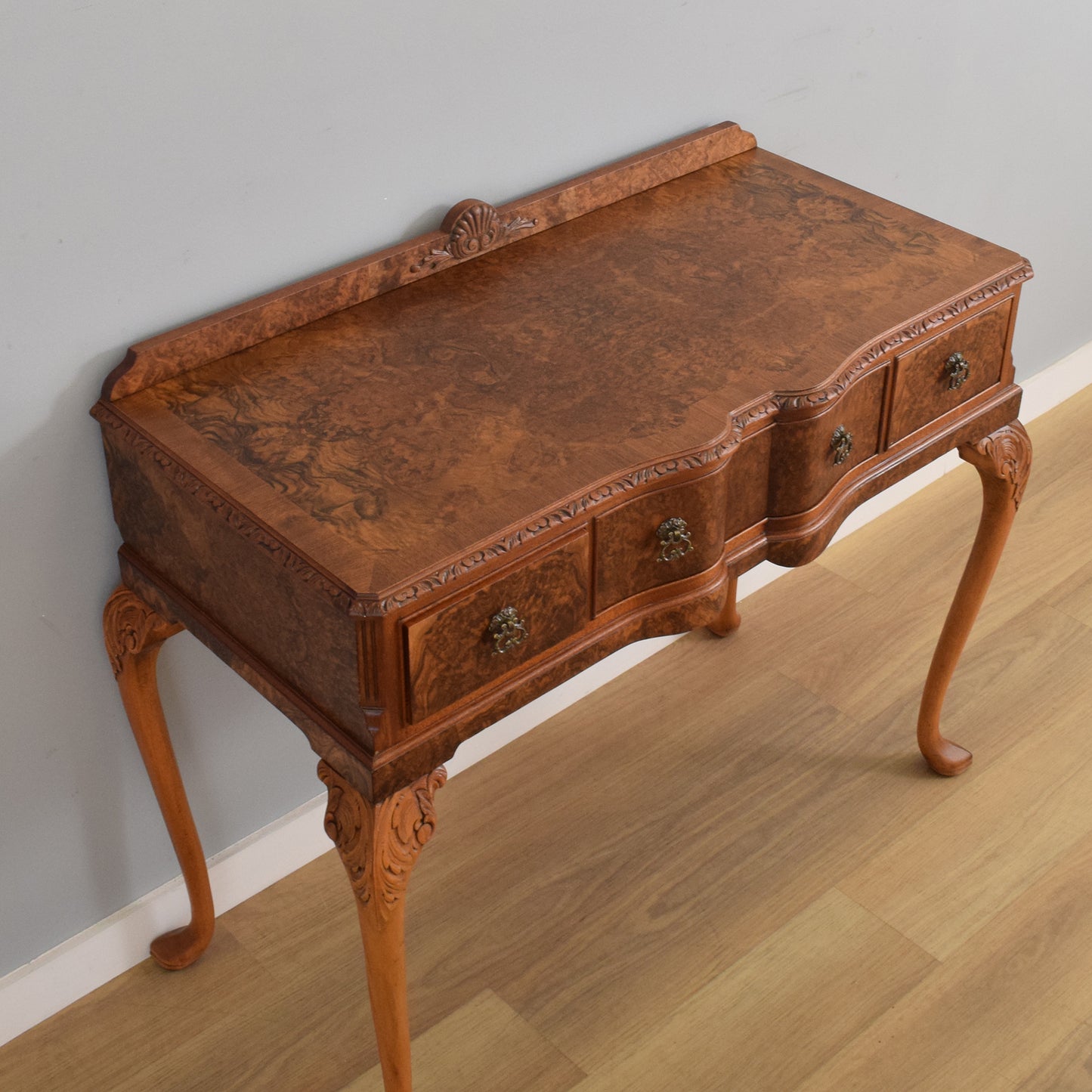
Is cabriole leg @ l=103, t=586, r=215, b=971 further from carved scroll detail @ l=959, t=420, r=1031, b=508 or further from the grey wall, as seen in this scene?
carved scroll detail @ l=959, t=420, r=1031, b=508

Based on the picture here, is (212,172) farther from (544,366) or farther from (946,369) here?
(946,369)

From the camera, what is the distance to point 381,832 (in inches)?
60.6

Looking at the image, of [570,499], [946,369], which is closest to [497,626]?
[570,499]

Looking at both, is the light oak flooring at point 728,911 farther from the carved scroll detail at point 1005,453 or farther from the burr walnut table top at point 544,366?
the burr walnut table top at point 544,366

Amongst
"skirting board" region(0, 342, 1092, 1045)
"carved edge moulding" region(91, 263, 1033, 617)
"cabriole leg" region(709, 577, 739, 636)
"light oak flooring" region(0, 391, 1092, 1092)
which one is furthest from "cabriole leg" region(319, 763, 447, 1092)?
"cabriole leg" region(709, 577, 739, 636)

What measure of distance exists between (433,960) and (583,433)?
0.95 metres

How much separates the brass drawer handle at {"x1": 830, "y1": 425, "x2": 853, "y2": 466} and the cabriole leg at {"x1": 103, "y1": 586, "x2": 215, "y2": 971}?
0.85m

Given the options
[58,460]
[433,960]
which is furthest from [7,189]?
[433,960]

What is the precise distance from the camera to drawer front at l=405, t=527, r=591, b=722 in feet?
4.82

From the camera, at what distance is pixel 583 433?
63.8 inches

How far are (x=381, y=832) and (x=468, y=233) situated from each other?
2.71ft

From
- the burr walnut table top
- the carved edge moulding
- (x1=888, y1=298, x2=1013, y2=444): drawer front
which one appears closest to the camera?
the carved edge moulding

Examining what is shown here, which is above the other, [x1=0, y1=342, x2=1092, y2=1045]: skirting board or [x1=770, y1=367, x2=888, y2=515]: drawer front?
[x1=770, y1=367, x2=888, y2=515]: drawer front

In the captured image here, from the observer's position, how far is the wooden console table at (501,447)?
59.1 inches
